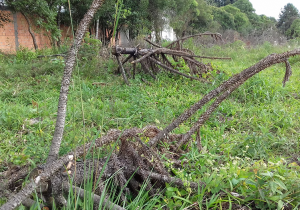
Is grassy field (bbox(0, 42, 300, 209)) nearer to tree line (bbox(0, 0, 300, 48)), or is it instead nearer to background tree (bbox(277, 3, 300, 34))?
tree line (bbox(0, 0, 300, 48))

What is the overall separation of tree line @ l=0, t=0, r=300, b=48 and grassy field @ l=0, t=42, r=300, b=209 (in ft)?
3.51

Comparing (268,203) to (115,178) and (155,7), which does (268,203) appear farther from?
(155,7)

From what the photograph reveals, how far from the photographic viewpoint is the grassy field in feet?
4.10

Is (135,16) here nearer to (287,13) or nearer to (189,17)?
(189,17)

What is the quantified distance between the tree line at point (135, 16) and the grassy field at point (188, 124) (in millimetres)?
1069

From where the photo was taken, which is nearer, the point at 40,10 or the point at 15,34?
the point at 40,10

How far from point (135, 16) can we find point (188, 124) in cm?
1213

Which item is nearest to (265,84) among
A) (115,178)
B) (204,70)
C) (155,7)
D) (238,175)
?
(204,70)

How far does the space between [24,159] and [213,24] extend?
24664 millimetres

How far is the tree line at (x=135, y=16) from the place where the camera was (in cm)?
759

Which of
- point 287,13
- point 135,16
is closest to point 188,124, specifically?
point 135,16

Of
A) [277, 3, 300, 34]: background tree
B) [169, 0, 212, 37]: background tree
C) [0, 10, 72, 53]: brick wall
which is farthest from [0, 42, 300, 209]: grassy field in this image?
[277, 3, 300, 34]: background tree

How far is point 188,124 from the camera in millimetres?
3102

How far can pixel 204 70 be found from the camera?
5.35 metres
